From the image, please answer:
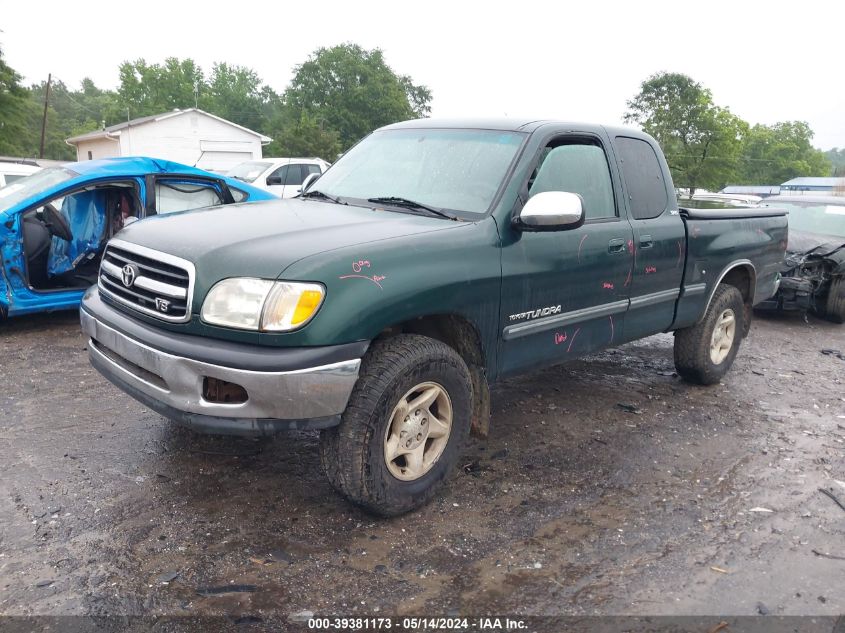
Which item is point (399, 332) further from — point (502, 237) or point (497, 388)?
point (497, 388)

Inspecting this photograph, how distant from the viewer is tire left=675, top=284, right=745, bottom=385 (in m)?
5.35

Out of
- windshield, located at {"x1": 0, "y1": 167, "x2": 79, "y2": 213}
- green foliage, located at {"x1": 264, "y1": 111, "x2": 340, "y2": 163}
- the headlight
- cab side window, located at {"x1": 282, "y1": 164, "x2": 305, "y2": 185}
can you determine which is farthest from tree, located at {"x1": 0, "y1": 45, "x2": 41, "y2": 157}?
the headlight

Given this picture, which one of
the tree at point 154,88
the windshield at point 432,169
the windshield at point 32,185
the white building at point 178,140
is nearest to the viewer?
the windshield at point 432,169

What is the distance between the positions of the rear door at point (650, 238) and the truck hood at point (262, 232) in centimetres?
162

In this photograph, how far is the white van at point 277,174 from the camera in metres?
15.4

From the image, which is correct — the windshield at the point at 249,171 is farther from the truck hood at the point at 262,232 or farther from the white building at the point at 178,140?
the white building at the point at 178,140

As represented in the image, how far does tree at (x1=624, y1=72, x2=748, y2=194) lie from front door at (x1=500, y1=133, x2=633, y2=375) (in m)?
43.9

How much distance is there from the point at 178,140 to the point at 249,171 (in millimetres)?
25060

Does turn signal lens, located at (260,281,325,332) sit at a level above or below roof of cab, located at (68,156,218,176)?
below

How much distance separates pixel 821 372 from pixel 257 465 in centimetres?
547

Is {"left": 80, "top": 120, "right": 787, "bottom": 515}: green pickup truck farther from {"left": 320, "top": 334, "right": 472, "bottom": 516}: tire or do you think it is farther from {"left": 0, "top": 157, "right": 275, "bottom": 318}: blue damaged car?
{"left": 0, "top": 157, "right": 275, "bottom": 318}: blue damaged car

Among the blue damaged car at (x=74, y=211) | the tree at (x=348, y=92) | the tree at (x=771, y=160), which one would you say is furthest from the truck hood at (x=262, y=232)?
the tree at (x=771, y=160)

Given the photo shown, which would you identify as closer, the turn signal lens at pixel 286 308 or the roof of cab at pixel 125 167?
the turn signal lens at pixel 286 308

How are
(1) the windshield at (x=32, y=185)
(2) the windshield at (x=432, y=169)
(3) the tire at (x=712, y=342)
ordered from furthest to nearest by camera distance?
1. (1) the windshield at (x=32, y=185)
2. (3) the tire at (x=712, y=342)
3. (2) the windshield at (x=432, y=169)
